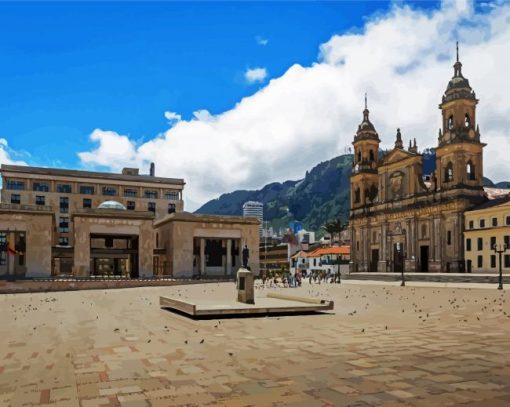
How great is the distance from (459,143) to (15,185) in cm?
6810

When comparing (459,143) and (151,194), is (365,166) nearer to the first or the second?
(459,143)

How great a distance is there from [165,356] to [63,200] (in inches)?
3283

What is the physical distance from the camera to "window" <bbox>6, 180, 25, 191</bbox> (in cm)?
8475

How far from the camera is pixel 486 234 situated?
56.4 meters

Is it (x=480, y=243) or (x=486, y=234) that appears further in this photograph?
(x=480, y=243)

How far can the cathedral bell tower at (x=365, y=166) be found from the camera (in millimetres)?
79438

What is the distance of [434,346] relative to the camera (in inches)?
452

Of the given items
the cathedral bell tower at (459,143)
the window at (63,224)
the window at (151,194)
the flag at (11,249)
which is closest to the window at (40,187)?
the window at (63,224)

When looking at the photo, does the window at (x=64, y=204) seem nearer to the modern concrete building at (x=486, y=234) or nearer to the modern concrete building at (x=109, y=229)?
the modern concrete building at (x=109, y=229)

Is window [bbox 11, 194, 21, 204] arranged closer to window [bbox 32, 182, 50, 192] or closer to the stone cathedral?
window [bbox 32, 182, 50, 192]

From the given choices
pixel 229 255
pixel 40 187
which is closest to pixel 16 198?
pixel 40 187

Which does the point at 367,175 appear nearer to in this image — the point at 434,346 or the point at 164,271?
the point at 164,271

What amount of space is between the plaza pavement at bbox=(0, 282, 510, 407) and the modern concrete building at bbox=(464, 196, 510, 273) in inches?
1674

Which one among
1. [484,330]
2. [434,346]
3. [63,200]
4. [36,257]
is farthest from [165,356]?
[63,200]
